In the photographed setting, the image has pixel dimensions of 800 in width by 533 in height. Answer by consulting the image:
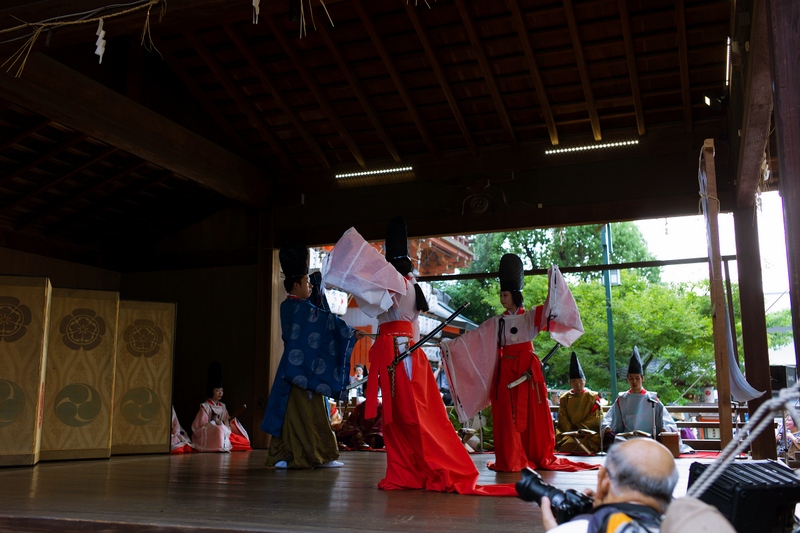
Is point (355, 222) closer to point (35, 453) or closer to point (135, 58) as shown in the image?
point (135, 58)

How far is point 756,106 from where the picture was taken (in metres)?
4.18

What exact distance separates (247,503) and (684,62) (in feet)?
16.3

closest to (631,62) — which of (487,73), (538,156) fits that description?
(487,73)

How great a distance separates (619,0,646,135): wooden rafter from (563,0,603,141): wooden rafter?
1.14ft

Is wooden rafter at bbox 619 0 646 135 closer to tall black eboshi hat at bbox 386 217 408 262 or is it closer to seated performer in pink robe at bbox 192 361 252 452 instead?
tall black eboshi hat at bbox 386 217 408 262

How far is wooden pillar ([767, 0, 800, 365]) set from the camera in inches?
90.8

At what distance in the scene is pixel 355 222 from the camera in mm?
7727

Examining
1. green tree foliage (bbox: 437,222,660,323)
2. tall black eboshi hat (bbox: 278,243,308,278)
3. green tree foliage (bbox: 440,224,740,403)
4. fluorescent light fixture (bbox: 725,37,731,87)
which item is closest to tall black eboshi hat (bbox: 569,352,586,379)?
fluorescent light fixture (bbox: 725,37,731,87)

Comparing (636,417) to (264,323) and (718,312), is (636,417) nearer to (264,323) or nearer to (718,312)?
(718,312)

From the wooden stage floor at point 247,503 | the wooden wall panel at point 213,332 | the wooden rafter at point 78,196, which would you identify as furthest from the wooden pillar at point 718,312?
the wooden rafter at point 78,196

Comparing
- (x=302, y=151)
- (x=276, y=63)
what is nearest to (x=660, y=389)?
(x=302, y=151)

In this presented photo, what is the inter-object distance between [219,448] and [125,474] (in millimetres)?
2632

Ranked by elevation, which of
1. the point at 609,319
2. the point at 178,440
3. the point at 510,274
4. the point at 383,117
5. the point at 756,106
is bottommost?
the point at 178,440

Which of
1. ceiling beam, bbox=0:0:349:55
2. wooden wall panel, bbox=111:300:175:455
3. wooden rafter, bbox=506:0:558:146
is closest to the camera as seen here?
ceiling beam, bbox=0:0:349:55
